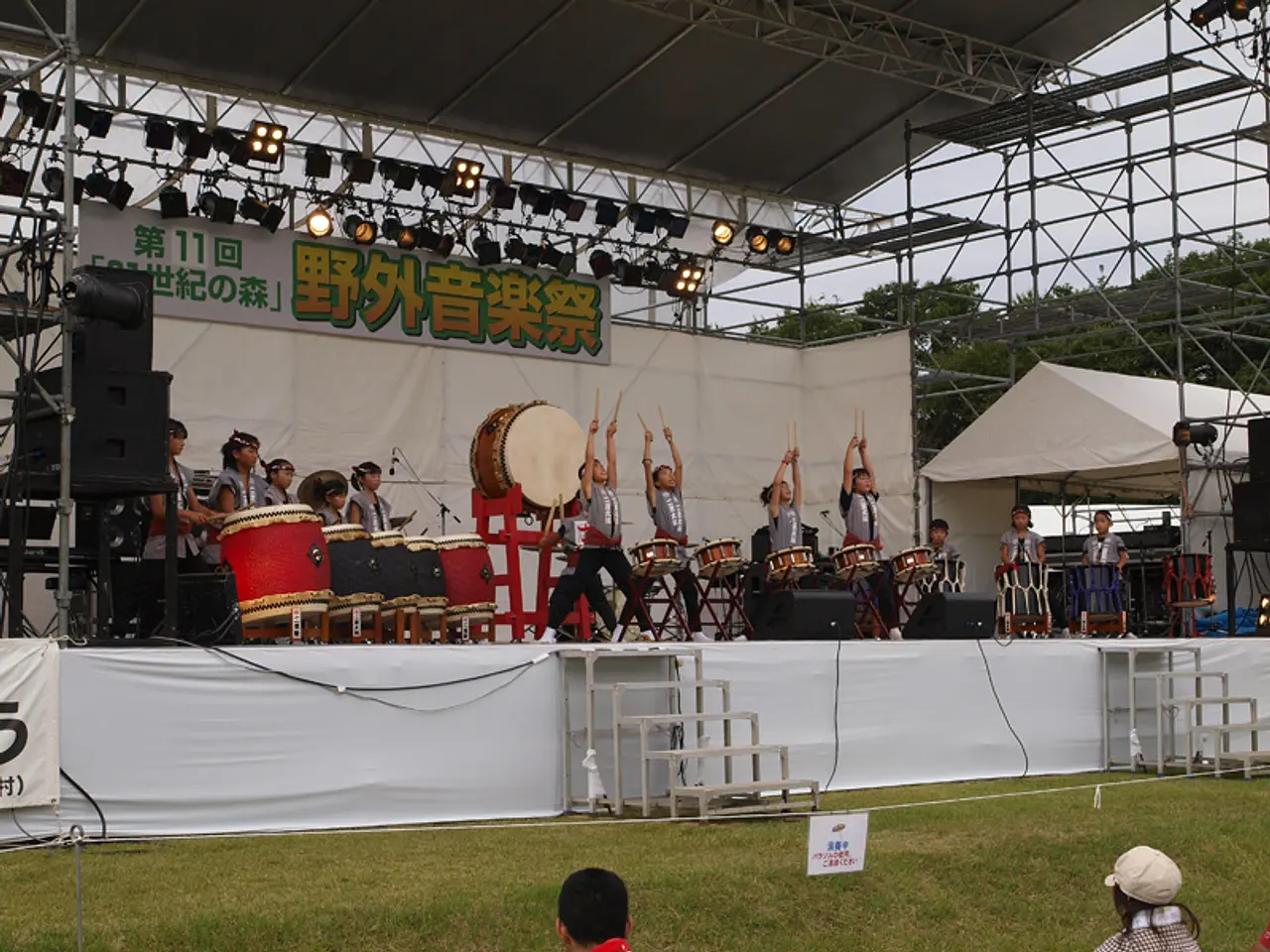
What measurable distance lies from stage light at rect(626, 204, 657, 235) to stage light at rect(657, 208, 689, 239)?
0.30ft

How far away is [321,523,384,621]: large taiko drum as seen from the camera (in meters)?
9.21

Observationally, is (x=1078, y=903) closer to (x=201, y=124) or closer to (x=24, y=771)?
(x=24, y=771)

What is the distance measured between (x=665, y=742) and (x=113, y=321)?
148 inches

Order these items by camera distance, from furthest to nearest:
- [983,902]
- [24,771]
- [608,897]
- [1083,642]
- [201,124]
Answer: [201,124], [1083,642], [983,902], [24,771], [608,897]

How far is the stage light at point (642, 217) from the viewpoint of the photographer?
17219 millimetres

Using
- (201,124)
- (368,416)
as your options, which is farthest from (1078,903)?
(201,124)

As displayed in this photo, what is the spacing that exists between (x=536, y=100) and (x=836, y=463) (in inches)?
208

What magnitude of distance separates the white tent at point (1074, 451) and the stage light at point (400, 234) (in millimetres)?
6013

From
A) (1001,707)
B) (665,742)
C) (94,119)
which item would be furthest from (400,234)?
(665,742)

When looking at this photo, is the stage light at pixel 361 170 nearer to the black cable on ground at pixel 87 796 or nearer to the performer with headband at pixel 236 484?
the performer with headband at pixel 236 484

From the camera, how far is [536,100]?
16453mm

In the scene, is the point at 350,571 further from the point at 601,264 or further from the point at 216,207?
the point at 601,264

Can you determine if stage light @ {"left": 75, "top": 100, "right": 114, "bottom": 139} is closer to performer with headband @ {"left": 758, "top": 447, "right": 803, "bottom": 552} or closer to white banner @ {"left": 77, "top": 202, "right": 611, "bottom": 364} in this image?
white banner @ {"left": 77, "top": 202, "right": 611, "bottom": 364}

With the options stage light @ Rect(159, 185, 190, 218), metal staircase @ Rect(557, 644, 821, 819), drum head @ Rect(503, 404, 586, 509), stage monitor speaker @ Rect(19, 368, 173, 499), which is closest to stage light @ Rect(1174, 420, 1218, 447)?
drum head @ Rect(503, 404, 586, 509)
